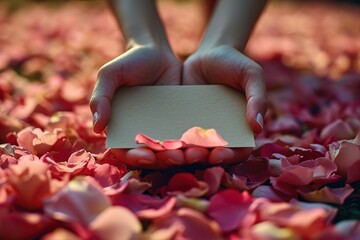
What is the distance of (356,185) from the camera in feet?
3.55

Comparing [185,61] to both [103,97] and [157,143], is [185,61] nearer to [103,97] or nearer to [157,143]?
[103,97]

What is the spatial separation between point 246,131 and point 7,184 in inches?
17.2

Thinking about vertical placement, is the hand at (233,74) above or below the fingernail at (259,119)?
above

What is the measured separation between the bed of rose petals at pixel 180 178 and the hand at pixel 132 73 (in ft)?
0.31

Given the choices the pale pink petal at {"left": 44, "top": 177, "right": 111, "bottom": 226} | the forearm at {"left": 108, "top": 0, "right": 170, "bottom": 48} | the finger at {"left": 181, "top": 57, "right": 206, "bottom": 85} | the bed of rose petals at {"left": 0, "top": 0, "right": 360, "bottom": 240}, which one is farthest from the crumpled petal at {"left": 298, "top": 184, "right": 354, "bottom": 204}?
the forearm at {"left": 108, "top": 0, "right": 170, "bottom": 48}

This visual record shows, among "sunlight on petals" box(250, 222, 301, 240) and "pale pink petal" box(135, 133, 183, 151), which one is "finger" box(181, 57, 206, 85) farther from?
"sunlight on petals" box(250, 222, 301, 240)

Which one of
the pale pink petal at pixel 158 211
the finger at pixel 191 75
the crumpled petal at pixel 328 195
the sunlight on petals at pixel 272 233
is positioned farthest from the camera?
the finger at pixel 191 75

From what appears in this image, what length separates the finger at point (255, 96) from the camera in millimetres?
1079

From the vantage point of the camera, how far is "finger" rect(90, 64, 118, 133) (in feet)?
3.57

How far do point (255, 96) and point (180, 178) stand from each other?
24 cm

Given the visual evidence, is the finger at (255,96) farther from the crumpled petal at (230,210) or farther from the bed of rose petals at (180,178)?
the crumpled petal at (230,210)

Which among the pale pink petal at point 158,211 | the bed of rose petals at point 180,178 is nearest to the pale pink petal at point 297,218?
the bed of rose petals at point 180,178

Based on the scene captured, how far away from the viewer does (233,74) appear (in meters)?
1.21

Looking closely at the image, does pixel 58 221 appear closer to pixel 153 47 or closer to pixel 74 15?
pixel 153 47
